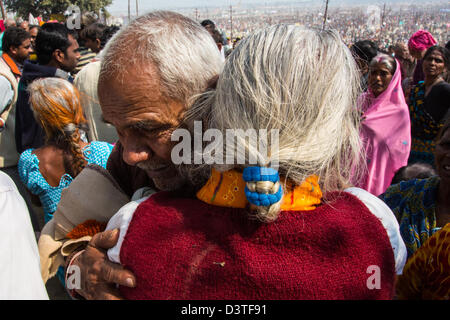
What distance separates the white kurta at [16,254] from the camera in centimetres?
85

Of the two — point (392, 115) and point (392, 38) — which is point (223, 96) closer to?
point (392, 115)

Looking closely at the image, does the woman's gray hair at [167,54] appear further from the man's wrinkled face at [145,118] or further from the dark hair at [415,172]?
the dark hair at [415,172]

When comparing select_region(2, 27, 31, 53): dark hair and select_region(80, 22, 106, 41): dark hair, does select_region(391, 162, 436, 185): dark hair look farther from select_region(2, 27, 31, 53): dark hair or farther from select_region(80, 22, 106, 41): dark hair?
select_region(2, 27, 31, 53): dark hair

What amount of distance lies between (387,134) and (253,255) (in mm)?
3112

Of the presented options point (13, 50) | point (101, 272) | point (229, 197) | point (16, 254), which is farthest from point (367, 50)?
point (13, 50)

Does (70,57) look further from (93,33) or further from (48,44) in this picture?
(93,33)

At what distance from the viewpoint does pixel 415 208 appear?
190 cm

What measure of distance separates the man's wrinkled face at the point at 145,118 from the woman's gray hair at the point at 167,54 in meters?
0.03

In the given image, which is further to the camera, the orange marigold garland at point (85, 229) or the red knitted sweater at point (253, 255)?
the orange marigold garland at point (85, 229)

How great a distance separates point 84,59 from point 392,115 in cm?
467

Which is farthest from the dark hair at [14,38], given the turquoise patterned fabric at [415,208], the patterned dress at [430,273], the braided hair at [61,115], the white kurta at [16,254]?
the patterned dress at [430,273]

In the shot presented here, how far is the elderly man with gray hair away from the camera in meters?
1.11

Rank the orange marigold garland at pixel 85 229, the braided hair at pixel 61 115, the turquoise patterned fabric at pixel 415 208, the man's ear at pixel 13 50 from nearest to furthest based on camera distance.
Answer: the orange marigold garland at pixel 85 229, the turquoise patterned fabric at pixel 415 208, the braided hair at pixel 61 115, the man's ear at pixel 13 50
